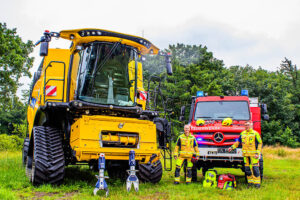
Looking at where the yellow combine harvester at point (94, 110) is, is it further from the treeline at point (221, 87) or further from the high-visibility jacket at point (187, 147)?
the treeline at point (221, 87)

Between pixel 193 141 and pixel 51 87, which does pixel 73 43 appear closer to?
pixel 51 87

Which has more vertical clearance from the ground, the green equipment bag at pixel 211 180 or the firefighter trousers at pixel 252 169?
the firefighter trousers at pixel 252 169

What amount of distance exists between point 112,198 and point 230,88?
3407 cm

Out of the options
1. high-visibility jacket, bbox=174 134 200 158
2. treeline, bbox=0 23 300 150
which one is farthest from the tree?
high-visibility jacket, bbox=174 134 200 158

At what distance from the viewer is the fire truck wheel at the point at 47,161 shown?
6785mm

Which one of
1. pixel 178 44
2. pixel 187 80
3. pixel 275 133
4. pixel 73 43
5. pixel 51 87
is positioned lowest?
pixel 275 133

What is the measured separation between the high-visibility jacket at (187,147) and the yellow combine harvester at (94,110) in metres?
0.82

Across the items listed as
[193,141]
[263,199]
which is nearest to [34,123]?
[193,141]

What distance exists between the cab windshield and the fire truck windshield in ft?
11.1

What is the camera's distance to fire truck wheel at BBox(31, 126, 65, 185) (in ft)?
22.3

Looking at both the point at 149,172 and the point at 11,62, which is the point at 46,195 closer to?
the point at 149,172

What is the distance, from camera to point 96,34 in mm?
7324

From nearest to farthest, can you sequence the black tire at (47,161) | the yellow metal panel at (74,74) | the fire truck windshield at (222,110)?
the black tire at (47,161), the yellow metal panel at (74,74), the fire truck windshield at (222,110)

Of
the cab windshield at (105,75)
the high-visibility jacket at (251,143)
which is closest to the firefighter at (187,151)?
the high-visibility jacket at (251,143)
